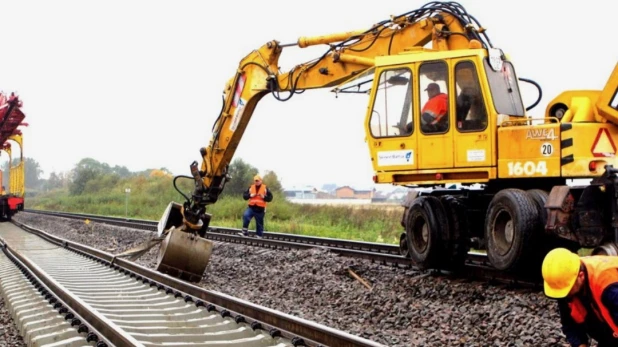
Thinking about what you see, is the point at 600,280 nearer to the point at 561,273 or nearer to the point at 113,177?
the point at 561,273

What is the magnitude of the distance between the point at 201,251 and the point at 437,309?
14.1 ft

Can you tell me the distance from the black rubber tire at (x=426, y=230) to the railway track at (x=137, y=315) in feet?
10.2

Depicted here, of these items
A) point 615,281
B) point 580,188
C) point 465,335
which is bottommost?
point 465,335

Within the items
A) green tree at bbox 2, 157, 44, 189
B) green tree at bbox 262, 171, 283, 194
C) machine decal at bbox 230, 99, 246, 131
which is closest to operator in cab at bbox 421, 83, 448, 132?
machine decal at bbox 230, 99, 246, 131

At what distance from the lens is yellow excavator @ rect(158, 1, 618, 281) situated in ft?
24.7

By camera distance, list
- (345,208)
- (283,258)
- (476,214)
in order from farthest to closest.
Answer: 1. (345,208)
2. (283,258)
3. (476,214)

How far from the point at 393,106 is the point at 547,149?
7.25ft

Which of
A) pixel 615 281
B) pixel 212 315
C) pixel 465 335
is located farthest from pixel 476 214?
pixel 615 281

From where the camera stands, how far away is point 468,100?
8578 millimetres

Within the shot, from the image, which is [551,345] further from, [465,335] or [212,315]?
[212,315]

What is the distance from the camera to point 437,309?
23.7ft

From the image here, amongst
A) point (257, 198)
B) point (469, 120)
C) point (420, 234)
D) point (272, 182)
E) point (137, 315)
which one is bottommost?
point (137, 315)

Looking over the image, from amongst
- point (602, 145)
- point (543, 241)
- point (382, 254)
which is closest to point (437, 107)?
point (602, 145)

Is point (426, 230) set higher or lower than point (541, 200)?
lower
